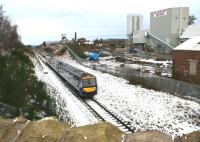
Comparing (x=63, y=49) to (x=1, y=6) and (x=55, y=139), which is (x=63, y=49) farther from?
(x=55, y=139)

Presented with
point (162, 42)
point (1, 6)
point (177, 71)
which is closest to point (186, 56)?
point (177, 71)

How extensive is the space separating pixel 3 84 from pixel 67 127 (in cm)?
1163

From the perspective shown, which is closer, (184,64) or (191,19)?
(184,64)

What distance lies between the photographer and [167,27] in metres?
73.4

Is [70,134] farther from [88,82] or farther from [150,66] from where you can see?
[150,66]

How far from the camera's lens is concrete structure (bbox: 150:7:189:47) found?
71.3 m

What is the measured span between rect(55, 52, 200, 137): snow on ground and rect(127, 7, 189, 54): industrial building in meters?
44.1

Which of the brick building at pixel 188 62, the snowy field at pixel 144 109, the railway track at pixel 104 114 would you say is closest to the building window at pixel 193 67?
the brick building at pixel 188 62

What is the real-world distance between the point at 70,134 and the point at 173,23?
6910cm

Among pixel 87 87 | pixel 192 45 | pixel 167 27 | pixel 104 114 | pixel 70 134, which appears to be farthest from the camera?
pixel 167 27

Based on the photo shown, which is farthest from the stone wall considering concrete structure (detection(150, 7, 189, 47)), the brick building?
concrete structure (detection(150, 7, 189, 47))

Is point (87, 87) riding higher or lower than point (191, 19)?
lower

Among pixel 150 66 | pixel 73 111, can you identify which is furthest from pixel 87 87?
pixel 150 66

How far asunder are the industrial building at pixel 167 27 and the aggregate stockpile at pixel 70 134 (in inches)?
2688
